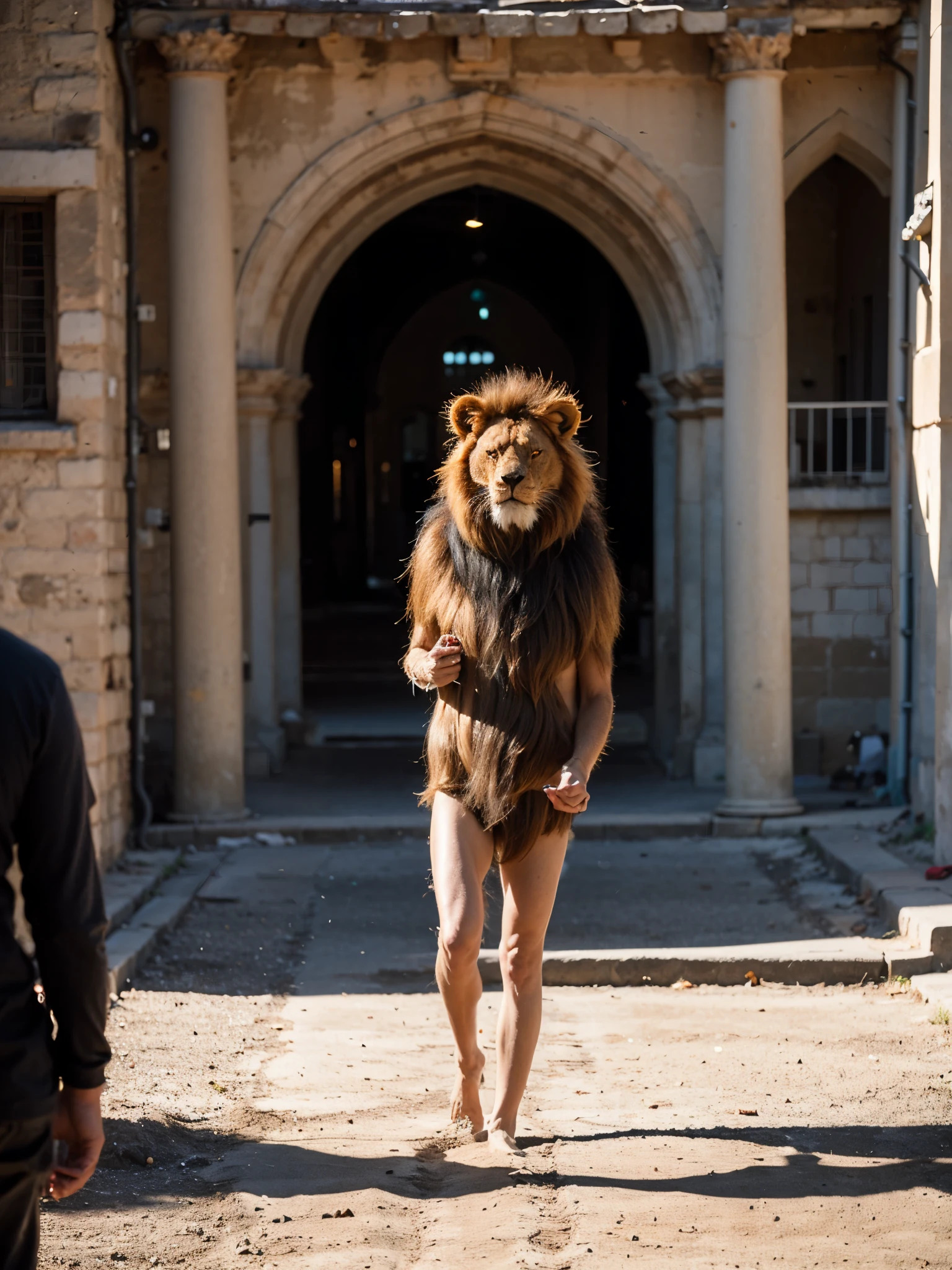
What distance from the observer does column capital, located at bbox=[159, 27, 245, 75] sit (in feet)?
30.9

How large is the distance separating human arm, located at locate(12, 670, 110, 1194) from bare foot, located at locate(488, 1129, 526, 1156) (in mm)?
2080

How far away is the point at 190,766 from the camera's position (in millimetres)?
9734

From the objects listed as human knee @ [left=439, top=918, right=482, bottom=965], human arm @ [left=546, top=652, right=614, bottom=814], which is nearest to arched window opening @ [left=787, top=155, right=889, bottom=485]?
human arm @ [left=546, top=652, right=614, bottom=814]

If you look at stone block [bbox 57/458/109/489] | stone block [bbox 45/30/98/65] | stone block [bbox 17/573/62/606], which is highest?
stone block [bbox 45/30/98/65]

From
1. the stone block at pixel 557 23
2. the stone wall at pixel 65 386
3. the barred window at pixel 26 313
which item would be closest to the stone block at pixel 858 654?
the stone block at pixel 557 23

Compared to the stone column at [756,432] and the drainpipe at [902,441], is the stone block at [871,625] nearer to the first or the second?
the drainpipe at [902,441]

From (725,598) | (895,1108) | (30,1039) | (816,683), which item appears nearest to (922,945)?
(895,1108)

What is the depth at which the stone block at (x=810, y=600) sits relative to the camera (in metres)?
10.8

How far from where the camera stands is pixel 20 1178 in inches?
82.4

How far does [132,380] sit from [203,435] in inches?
25.2

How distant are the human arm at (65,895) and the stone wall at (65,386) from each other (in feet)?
19.4

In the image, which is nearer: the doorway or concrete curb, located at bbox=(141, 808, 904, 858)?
concrete curb, located at bbox=(141, 808, 904, 858)

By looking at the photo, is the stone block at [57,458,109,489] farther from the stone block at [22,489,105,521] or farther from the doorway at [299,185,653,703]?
the doorway at [299,185,653,703]

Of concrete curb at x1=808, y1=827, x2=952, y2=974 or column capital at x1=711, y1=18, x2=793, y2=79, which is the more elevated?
column capital at x1=711, y1=18, x2=793, y2=79
